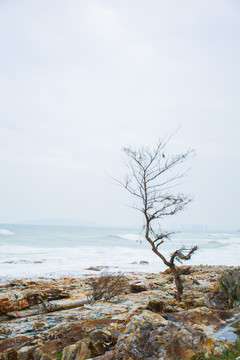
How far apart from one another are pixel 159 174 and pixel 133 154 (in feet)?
3.34

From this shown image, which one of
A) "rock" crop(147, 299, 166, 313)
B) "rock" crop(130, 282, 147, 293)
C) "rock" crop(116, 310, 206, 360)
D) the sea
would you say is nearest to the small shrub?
"rock" crop(130, 282, 147, 293)

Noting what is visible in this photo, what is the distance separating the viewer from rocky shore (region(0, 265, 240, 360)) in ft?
12.0

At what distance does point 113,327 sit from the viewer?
498cm

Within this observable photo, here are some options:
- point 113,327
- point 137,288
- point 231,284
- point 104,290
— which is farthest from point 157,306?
point 137,288

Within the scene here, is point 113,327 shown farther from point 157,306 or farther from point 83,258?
point 83,258

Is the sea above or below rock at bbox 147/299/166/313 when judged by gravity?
below

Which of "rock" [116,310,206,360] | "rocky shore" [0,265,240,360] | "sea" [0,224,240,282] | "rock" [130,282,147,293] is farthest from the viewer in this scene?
"sea" [0,224,240,282]

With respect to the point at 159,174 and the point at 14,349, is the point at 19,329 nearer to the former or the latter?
the point at 14,349

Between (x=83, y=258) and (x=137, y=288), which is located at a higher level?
(x=137, y=288)

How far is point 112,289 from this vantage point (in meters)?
9.51

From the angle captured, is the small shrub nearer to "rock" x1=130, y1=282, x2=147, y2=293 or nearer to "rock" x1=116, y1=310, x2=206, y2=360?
"rock" x1=130, y1=282, x2=147, y2=293

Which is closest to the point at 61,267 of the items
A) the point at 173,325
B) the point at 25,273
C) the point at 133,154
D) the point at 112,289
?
the point at 25,273

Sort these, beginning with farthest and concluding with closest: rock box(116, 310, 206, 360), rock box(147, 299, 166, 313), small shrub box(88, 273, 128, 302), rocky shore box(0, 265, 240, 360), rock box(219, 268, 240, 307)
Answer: small shrub box(88, 273, 128, 302), rock box(219, 268, 240, 307), rock box(147, 299, 166, 313), rocky shore box(0, 265, 240, 360), rock box(116, 310, 206, 360)

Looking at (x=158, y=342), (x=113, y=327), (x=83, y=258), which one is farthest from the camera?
(x=83, y=258)
